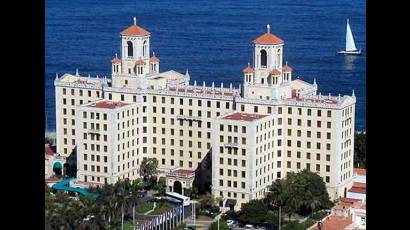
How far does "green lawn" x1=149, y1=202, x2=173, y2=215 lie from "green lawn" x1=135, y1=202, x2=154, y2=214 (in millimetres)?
177

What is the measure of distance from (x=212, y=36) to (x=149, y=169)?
3935 centimetres

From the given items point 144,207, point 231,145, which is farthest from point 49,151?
point 231,145

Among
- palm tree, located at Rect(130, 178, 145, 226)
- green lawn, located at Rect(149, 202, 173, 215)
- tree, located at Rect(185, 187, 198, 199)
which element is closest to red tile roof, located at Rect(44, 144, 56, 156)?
palm tree, located at Rect(130, 178, 145, 226)

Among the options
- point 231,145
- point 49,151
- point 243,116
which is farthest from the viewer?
point 49,151

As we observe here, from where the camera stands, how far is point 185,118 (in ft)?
97.3

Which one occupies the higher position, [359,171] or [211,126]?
[211,126]

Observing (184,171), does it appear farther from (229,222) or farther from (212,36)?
(212,36)

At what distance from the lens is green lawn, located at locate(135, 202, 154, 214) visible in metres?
26.7

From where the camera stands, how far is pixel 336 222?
24641 mm

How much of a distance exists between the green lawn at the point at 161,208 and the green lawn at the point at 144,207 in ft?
0.58

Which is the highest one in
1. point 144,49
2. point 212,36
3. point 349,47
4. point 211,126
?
point 212,36

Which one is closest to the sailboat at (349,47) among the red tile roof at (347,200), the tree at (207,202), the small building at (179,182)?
the small building at (179,182)

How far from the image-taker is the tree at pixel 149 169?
29562mm
